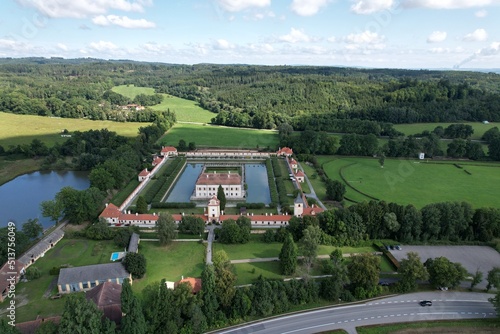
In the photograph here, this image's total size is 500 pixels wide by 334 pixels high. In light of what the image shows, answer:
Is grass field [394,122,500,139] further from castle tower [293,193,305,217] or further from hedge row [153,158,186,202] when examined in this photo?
hedge row [153,158,186,202]

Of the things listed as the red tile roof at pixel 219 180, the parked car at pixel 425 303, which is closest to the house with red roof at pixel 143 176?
the red tile roof at pixel 219 180

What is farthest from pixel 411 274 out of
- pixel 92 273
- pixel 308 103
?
pixel 308 103

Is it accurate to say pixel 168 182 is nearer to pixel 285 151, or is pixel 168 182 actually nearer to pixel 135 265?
pixel 135 265

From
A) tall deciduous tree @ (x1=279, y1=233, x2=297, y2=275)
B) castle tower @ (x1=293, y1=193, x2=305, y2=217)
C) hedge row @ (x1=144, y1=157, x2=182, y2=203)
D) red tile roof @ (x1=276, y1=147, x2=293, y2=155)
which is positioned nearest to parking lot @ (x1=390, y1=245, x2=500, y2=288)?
castle tower @ (x1=293, y1=193, x2=305, y2=217)

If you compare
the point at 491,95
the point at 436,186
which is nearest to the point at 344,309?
A: the point at 436,186

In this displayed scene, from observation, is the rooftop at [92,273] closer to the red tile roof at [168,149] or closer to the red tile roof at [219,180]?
the red tile roof at [219,180]

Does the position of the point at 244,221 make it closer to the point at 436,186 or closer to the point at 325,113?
the point at 436,186
